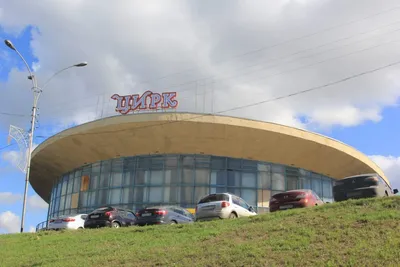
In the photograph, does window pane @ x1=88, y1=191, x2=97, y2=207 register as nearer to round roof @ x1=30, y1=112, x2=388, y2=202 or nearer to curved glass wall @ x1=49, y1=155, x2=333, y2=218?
curved glass wall @ x1=49, y1=155, x2=333, y2=218

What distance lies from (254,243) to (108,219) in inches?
454

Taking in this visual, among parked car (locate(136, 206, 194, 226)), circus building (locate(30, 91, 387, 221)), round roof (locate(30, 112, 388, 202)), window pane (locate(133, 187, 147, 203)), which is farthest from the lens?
window pane (locate(133, 187, 147, 203))

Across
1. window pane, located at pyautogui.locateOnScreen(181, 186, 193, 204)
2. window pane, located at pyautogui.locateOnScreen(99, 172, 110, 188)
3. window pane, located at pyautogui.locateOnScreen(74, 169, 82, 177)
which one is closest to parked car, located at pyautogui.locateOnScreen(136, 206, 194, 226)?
window pane, located at pyautogui.locateOnScreen(181, 186, 193, 204)

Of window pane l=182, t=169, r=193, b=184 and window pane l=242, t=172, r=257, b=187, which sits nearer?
window pane l=182, t=169, r=193, b=184

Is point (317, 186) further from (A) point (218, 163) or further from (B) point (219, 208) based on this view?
(B) point (219, 208)

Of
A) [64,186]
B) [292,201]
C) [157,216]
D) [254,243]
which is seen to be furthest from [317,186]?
[254,243]

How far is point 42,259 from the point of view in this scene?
12312 millimetres

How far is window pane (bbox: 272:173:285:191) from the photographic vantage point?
3316cm

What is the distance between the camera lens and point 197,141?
3131 cm

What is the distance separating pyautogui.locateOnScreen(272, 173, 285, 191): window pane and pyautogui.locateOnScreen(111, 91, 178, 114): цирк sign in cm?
904

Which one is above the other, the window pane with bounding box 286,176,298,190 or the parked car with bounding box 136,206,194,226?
the window pane with bounding box 286,176,298,190

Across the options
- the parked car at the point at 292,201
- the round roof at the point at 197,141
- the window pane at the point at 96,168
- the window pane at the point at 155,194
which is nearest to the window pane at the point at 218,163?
the round roof at the point at 197,141

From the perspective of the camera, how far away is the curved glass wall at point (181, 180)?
31656mm

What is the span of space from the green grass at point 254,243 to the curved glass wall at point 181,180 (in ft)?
51.9
